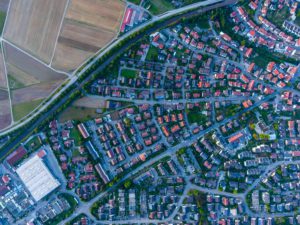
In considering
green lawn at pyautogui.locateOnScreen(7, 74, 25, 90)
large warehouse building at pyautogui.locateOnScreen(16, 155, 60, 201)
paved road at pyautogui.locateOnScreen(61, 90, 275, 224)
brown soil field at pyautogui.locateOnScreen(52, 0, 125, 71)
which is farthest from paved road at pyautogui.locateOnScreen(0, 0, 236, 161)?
paved road at pyautogui.locateOnScreen(61, 90, 275, 224)

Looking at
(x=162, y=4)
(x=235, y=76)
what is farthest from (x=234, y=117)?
(x=162, y=4)

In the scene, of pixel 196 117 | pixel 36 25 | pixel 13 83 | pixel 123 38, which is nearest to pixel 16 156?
pixel 13 83

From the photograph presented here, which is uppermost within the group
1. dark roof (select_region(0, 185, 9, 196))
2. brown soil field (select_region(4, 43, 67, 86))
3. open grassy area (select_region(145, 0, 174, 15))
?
open grassy area (select_region(145, 0, 174, 15))

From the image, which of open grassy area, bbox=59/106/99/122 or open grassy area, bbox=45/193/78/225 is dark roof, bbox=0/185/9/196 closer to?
open grassy area, bbox=45/193/78/225

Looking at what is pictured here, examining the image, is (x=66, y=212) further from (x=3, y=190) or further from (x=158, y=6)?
(x=158, y=6)

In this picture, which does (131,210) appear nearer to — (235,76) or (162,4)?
(235,76)

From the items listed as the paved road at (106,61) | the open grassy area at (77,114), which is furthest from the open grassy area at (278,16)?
the open grassy area at (77,114)
